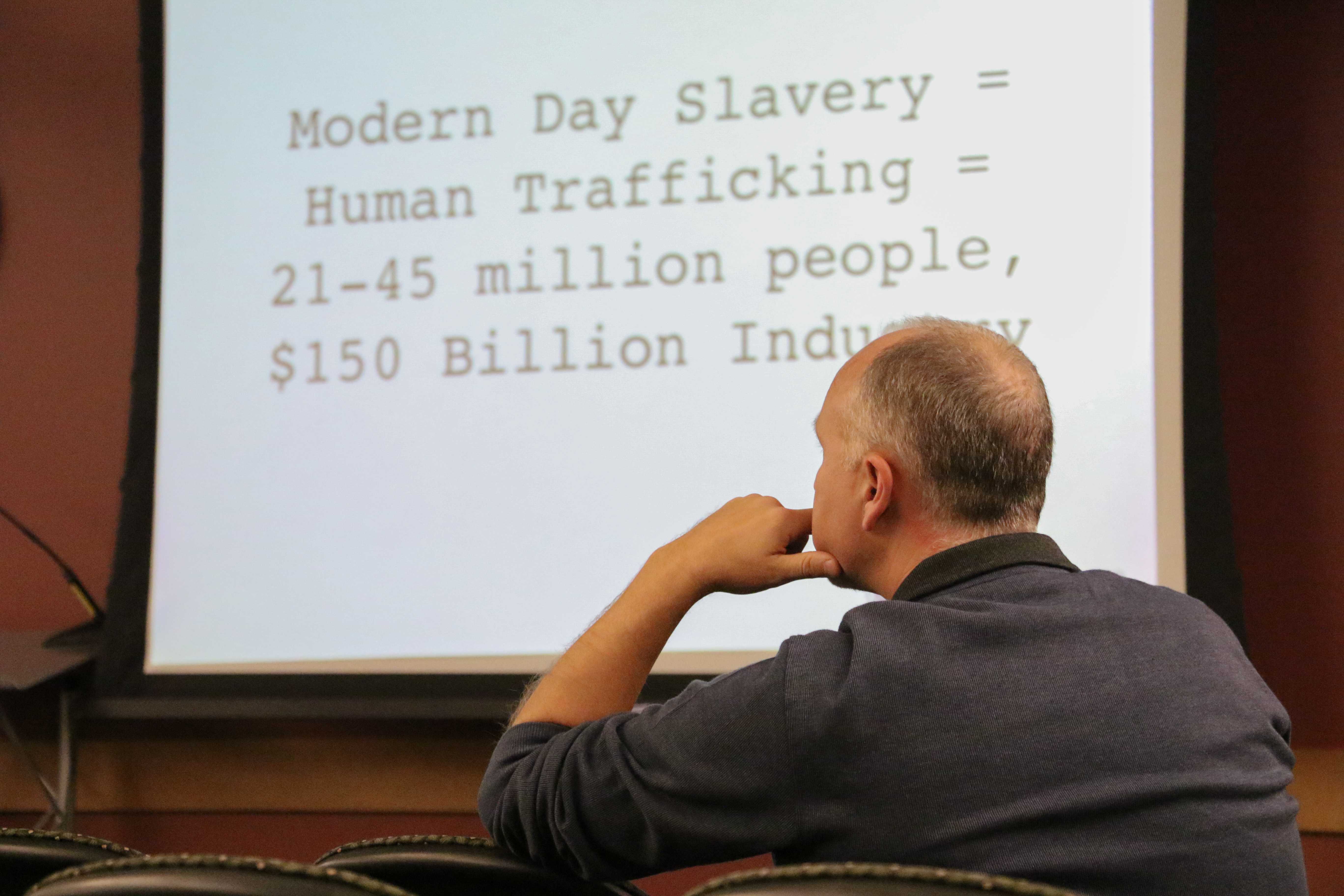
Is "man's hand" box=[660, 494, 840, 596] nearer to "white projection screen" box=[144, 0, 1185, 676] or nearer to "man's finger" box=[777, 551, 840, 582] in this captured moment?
"man's finger" box=[777, 551, 840, 582]

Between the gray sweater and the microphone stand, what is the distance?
180 centimetres

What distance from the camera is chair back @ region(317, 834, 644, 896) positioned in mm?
871

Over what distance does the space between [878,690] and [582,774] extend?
261mm

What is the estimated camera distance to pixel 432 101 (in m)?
2.42

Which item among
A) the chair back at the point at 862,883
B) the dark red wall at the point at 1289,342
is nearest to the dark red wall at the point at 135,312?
the dark red wall at the point at 1289,342

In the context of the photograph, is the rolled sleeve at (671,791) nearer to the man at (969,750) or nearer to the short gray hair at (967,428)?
the man at (969,750)

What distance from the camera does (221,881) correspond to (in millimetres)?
660

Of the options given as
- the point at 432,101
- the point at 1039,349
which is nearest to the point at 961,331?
the point at 1039,349

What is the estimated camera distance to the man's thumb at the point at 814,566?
1.12 metres

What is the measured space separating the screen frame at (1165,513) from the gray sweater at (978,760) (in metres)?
1.20

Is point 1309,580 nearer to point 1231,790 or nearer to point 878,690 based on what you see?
point 1231,790

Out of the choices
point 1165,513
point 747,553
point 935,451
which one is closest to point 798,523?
point 747,553

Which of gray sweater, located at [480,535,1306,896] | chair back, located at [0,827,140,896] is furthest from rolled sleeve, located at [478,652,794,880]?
chair back, located at [0,827,140,896]

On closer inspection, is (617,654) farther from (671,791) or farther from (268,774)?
(268,774)
